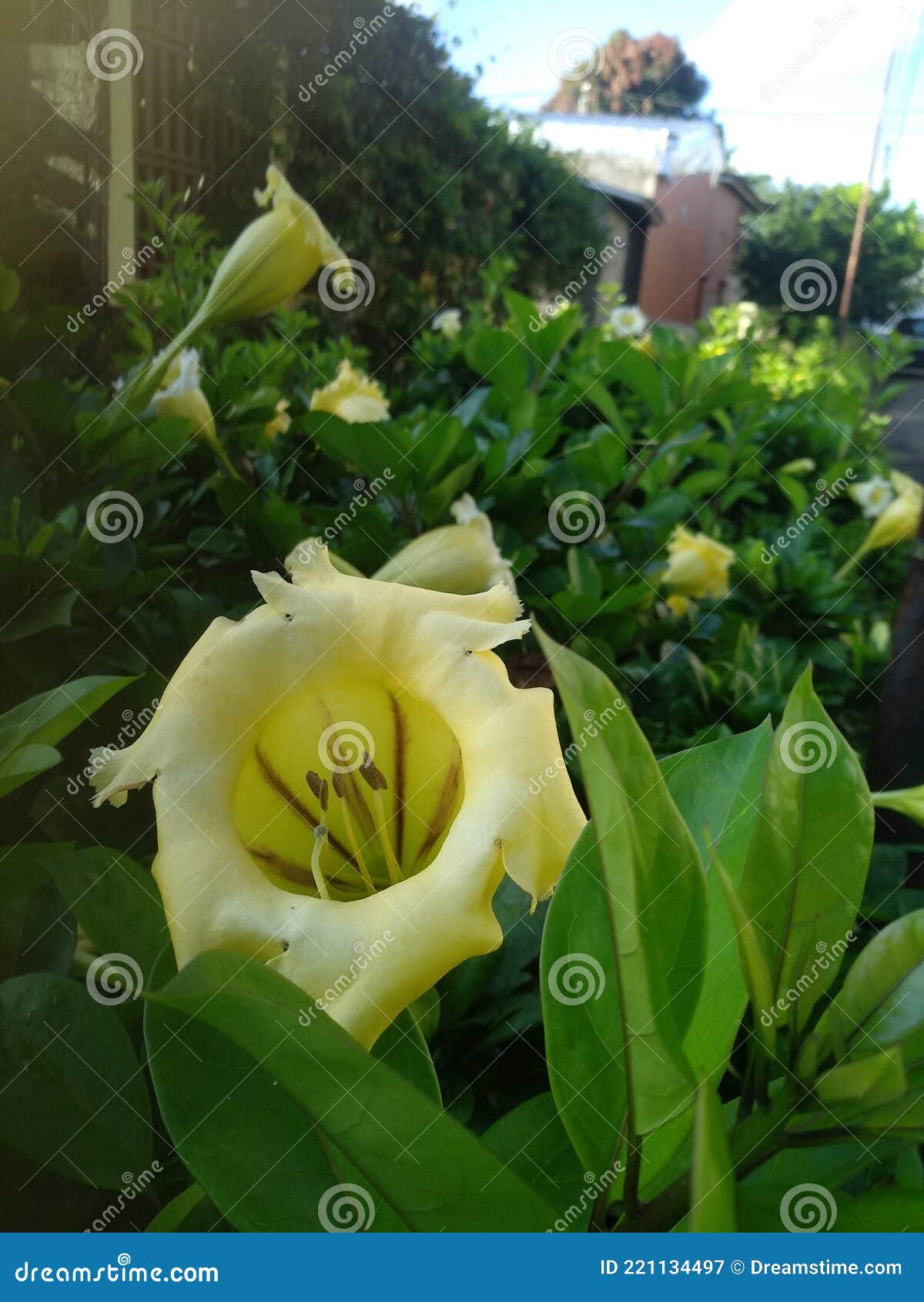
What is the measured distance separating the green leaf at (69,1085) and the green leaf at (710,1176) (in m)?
0.26

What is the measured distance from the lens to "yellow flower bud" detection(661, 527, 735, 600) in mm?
1210

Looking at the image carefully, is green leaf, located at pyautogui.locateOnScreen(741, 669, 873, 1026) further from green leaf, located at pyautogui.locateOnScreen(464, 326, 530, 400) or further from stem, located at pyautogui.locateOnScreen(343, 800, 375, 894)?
green leaf, located at pyautogui.locateOnScreen(464, 326, 530, 400)

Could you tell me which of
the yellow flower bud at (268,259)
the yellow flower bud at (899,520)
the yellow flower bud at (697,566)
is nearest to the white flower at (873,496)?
the yellow flower bud at (899,520)

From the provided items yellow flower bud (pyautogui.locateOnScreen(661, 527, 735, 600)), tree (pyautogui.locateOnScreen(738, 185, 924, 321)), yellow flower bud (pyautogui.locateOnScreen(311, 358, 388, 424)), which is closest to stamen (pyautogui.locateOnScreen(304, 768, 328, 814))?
yellow flower bud (pyautogui.locateOnScreen(311, 358, 388, 424))

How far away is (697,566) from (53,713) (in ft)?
3.09

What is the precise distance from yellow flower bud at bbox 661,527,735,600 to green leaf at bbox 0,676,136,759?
878mm

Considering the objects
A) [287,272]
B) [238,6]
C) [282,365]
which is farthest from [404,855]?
[238,6]

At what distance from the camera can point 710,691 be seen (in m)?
1.03

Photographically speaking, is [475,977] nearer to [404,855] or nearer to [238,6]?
[404,855]

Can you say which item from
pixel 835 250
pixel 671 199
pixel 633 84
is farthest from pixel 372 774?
pixel 671 199

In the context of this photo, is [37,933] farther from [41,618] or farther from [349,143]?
[349,143]

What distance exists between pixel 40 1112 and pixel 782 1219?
31cm

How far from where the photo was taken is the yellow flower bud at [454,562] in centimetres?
70

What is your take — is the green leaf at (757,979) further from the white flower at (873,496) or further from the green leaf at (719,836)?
the white flower at (873,496)
